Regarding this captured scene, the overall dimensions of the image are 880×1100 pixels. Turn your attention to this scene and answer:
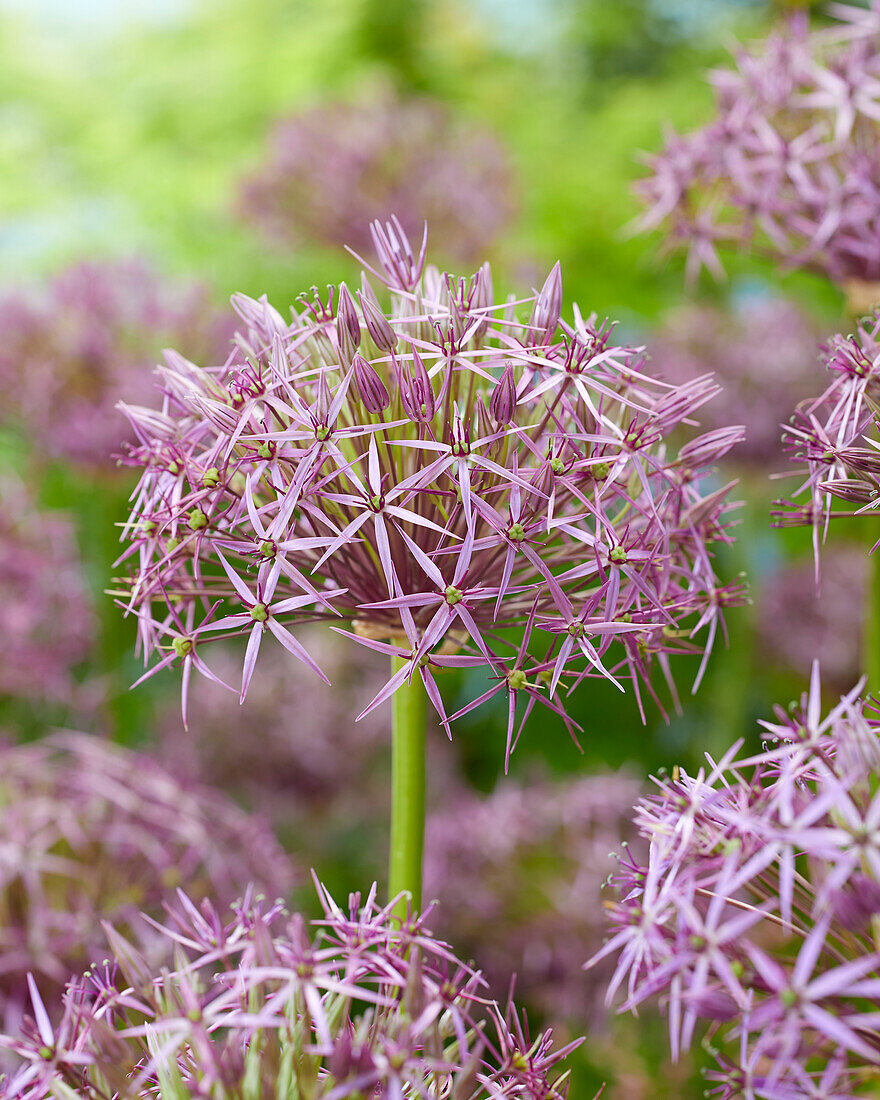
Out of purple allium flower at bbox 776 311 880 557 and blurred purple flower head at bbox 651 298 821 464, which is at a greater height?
purple allium flower at bbox 776 311 880 557

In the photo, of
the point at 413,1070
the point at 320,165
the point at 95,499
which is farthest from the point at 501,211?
the point at 413,1070

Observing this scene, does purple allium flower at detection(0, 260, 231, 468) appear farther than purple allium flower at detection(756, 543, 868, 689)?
No

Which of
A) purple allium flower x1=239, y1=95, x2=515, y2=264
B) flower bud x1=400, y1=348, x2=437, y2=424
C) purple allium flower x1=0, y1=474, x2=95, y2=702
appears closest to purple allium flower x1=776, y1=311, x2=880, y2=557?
flower bud x1=400, y1=348, x2=437, y2=424

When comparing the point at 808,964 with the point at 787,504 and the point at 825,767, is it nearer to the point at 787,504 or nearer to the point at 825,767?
the point at 825,767

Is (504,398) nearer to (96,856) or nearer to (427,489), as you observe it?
(427,489)

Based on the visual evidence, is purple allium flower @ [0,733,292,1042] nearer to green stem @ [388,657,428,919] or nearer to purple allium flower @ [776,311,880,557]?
green stem @ [388,657,428,919]

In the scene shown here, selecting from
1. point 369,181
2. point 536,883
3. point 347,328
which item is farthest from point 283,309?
Answer: point 347,328

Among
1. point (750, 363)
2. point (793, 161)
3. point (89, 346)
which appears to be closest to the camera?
point (793, 161)
